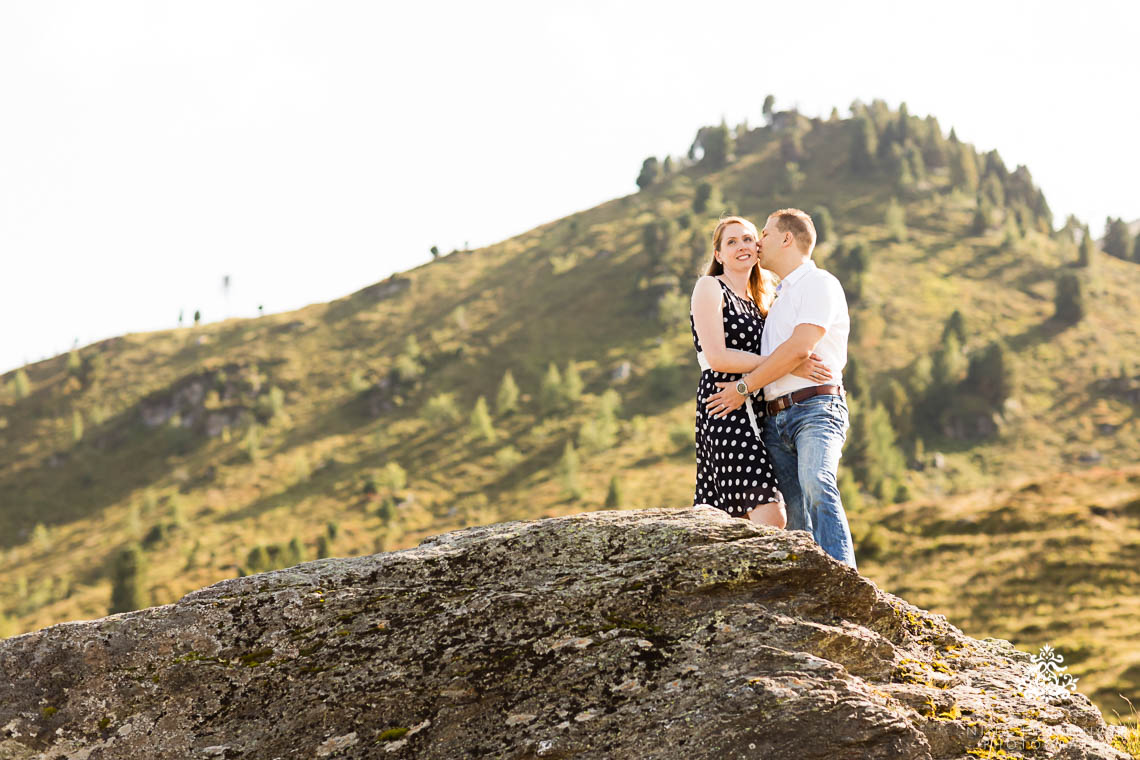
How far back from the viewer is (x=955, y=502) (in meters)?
63.3

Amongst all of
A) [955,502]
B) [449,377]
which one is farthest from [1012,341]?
[449,377]

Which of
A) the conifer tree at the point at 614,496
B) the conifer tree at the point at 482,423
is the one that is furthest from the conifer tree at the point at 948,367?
the conifer tree at the point at 482,423

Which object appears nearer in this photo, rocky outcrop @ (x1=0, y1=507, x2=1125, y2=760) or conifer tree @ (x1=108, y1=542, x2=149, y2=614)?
rocky outcrop @ (x1=0, y1=507, x2=1125, y2=760)

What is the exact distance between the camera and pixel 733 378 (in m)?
7.32

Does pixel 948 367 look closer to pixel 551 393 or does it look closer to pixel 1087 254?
pixel 1087 254

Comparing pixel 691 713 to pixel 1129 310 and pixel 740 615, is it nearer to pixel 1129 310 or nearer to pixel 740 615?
pixel 740 615

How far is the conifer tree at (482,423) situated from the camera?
4530 inches

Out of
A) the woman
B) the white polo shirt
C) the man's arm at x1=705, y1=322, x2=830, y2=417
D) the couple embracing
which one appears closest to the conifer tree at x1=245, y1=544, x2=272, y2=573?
the woman

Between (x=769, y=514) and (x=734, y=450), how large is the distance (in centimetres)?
60

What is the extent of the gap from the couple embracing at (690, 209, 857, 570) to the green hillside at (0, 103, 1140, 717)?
147ft

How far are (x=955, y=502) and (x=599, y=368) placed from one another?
71.6 m

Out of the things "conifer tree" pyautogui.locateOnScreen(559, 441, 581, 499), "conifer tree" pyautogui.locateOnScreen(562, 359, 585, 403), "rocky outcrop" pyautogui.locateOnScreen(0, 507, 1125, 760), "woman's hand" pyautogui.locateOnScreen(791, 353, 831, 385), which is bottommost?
"conifer tree" pyautogui.locateOnScreen(559, 441, 581, 499)

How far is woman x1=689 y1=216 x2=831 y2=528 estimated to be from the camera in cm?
714
